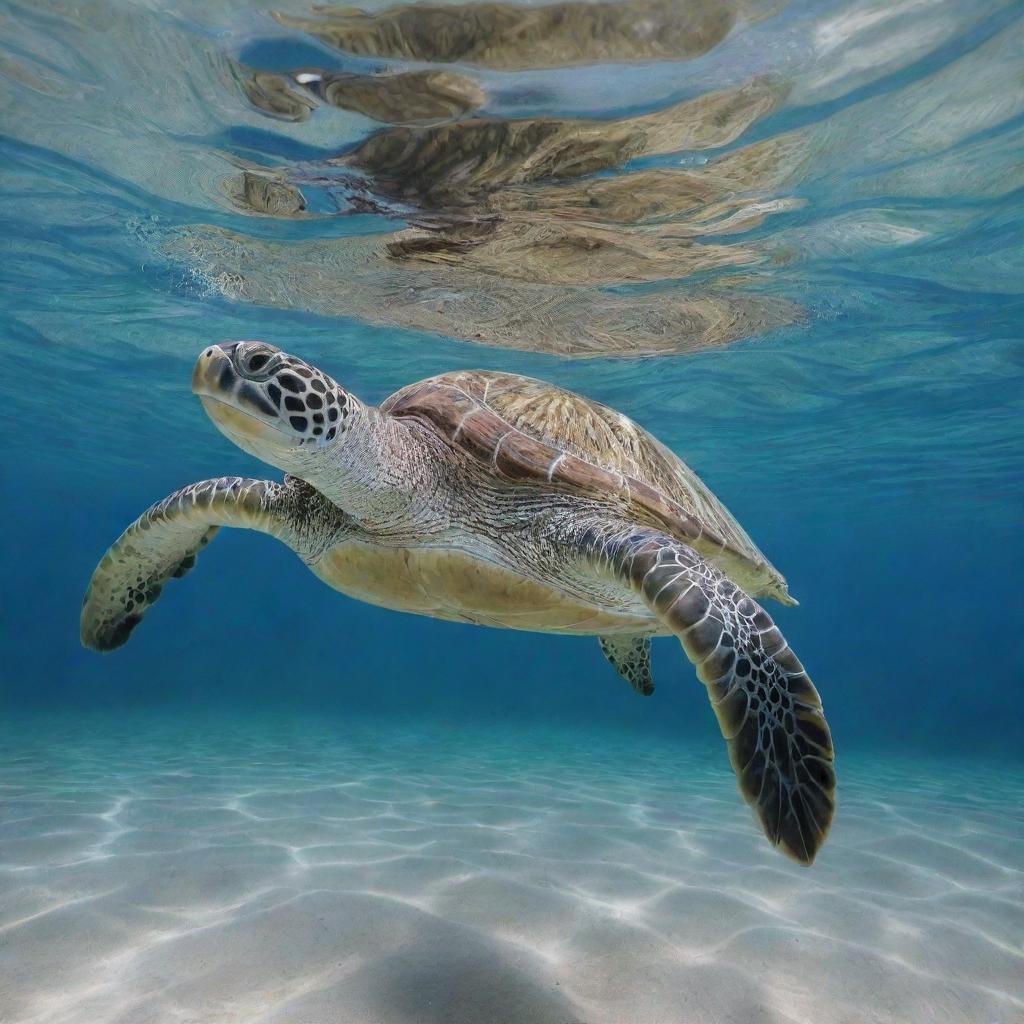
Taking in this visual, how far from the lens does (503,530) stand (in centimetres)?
444

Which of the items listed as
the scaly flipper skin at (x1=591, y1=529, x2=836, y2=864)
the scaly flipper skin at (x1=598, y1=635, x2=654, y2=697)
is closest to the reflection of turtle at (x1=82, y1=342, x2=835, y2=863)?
the scaly flipper skin at (x1=591, y1=529, x2=836, y2=864)

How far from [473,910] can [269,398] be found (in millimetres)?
2987

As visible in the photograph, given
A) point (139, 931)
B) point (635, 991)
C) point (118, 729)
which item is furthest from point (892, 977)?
point (118, 729)

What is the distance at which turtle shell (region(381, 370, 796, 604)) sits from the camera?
4391 mm

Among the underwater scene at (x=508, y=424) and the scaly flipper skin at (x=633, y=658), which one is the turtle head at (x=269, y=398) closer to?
the underwater scene at (x=508, y=424)

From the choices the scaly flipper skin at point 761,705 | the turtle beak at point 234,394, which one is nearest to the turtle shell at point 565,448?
the scaly flipper skin at point 761,705

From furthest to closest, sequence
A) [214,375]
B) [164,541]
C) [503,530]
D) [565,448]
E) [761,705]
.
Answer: [164,541] → [565,448] → [503,530] → [214,375] → [761,705]

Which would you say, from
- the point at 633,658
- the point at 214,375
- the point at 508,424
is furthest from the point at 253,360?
the point at 633,658

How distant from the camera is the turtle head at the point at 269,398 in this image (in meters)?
3.15

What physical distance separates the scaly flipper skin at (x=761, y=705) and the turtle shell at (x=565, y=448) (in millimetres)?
1254

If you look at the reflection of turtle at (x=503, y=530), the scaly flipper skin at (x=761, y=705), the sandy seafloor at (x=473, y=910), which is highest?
the reflection of turtle at (x=503, y=530)

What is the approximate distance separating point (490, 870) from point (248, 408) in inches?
138

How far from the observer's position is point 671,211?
26.6 ft

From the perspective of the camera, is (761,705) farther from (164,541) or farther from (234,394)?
(164,541)
